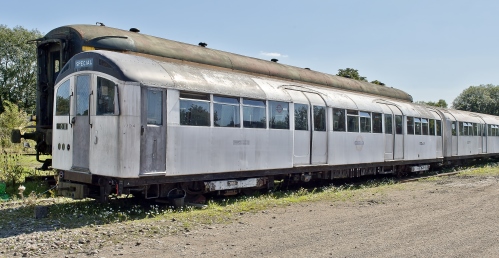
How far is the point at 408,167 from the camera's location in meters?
19.7

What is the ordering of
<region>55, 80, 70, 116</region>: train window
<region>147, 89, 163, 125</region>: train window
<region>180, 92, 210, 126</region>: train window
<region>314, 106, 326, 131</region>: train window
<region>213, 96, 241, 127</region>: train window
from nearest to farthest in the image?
1. <region>147, 89, 163, 125</region>: train window
2. <region>180, 92, 210, 126</region>: train window
3. <region>55, 80, 70, 116</region>: train window
4. <region>213, 96, 241, 127</region>: train window
5. <region>314, 106, 326, 131</region>: train window

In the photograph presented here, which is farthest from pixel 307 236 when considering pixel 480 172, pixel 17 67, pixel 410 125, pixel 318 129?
pixel 17 67

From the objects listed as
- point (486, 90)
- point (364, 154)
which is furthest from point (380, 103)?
point (486, 90)

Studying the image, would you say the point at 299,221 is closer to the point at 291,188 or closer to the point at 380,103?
the point at 291,188

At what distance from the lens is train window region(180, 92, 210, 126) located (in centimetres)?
982

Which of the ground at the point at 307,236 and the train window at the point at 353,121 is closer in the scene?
the ground at the point at 307,236

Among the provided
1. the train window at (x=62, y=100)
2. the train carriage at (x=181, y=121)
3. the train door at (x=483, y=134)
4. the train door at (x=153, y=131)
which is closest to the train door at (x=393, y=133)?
the train carriage at (x=181, y=121)

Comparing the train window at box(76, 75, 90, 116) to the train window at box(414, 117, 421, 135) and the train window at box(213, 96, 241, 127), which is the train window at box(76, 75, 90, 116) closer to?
the train window at box(213, 96, 241, 127)

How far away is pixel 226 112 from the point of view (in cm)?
1077

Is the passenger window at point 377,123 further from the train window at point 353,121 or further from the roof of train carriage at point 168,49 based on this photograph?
the roof of train carriage at point 168,49

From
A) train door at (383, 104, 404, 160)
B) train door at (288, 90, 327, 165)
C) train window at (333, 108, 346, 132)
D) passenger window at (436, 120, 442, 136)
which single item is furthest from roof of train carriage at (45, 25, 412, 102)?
passenger window at (436, 120, 442, 136)

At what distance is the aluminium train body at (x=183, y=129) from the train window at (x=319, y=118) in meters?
0.03

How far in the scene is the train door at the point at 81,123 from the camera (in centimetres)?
947

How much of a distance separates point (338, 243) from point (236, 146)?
4.64 m
